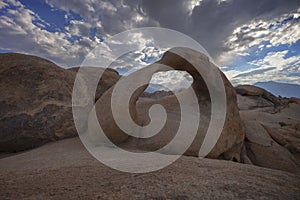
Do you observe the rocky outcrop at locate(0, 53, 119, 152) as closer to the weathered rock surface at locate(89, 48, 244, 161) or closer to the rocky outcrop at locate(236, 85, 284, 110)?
the weathered rock surface at locate(89, 48, 244, 161)

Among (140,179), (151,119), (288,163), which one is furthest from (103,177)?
(288,163)

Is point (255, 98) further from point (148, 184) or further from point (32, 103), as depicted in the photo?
point (148, 184)

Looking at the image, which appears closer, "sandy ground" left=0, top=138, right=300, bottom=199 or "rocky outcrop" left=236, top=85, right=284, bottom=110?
"sandy ground" left=0, top=138, right=300, bottom=199

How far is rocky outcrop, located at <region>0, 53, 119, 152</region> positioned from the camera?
371cm

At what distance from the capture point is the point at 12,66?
4.41 meters

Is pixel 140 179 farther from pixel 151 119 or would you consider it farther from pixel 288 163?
pixel 288 163

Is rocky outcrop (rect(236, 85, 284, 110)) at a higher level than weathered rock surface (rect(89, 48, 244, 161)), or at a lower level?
higher

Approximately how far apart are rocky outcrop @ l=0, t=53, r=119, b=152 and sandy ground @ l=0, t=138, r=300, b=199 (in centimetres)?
217

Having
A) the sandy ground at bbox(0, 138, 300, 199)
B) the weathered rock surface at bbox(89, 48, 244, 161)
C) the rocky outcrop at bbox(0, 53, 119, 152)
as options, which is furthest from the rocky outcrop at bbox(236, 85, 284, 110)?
the sandy ground at bbox(0, 138, 300, 199)

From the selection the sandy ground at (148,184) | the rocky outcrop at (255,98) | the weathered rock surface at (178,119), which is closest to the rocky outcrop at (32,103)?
the weathered rock surface at (178,119)

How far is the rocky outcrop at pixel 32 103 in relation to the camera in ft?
12.2

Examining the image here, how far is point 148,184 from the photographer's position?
1531mm

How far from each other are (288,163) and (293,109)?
1231 cm

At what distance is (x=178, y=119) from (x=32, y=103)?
3.45m
